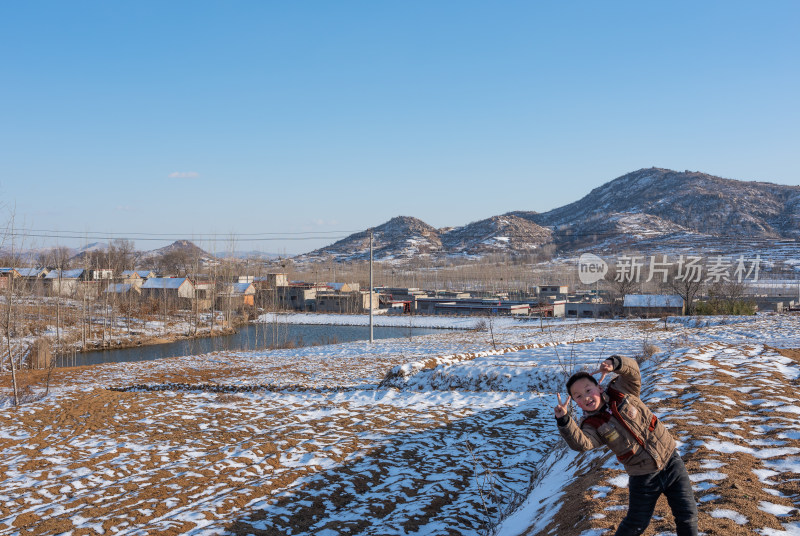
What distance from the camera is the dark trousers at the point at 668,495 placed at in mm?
3566

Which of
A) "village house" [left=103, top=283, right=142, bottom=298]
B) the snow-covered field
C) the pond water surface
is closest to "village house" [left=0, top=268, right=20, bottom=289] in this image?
the snow-covered field

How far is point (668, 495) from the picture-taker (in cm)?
363

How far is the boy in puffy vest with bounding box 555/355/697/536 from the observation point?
356 cm

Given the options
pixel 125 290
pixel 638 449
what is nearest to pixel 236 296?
pixel 125 290

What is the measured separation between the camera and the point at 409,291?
10006cm

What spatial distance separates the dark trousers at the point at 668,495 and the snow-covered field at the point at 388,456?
64 centimetres

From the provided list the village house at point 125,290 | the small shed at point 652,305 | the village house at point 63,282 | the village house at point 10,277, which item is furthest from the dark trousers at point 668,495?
the village house at point 125,290

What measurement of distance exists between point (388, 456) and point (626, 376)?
5.44 meters

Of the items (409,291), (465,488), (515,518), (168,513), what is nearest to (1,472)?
(168,513)

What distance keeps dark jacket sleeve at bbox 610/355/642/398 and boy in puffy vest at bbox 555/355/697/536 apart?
187mm

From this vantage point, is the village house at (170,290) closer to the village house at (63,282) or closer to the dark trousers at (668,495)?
the village house at (63,282)

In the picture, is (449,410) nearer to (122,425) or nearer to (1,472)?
(122,425)

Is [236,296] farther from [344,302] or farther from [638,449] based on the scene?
[638,449]

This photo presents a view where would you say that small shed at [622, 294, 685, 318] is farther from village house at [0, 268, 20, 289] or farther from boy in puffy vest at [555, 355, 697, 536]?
boy in puffy vest at [555, 355, 697, 536]
